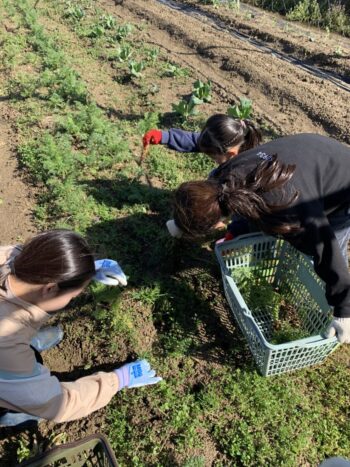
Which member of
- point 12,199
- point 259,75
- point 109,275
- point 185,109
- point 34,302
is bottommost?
point 12,199

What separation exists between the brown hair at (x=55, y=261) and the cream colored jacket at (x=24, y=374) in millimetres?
154

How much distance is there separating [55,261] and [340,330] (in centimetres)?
158

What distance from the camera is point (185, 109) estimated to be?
5.28 metres

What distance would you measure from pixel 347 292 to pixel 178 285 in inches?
58.6

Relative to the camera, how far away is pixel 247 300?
3.17 metres

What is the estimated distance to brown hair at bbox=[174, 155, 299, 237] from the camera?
6.83 ft

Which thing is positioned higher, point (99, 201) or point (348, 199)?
point (348, 199)

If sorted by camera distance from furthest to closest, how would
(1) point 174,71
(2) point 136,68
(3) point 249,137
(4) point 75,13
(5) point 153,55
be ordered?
(4) point 75,13 < (5) point 153,55 < (1) point 174,71 < (2) point 136,68 < (3) point 249,137

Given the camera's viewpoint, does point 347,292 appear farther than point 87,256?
Yes

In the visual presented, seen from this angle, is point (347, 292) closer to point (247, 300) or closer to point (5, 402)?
point (247, 300)

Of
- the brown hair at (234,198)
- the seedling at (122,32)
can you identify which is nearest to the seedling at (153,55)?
the seedling at (122,32)

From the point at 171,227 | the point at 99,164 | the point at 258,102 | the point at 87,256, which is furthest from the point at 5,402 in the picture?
the point at 258,102

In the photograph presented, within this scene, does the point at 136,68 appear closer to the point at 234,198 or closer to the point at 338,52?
the point at 338,52

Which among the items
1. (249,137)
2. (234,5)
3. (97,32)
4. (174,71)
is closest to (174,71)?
(174,71)
